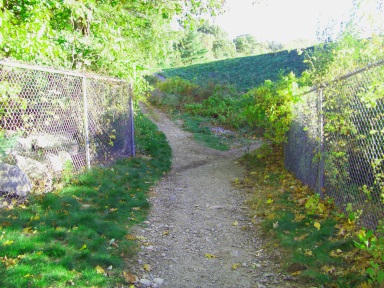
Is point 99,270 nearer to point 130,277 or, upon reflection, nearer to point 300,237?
point 130,277

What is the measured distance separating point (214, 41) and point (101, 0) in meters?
49.7

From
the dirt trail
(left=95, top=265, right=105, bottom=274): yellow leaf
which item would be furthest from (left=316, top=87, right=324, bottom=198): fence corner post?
(left=95, top=265, right=105, bottom=274): yellow leaf

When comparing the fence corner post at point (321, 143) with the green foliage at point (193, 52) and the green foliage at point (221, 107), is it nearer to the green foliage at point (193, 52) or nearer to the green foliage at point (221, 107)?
the green foliage at point (221, 107)

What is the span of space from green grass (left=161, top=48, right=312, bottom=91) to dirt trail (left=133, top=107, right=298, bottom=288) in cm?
1644

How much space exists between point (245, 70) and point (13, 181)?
83.3 feet


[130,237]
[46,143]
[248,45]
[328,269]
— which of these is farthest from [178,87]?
[248,45]

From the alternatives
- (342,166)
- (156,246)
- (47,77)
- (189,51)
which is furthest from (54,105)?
(189,51)

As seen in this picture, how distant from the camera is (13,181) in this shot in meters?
4.35

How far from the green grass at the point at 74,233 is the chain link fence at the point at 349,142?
114 inches

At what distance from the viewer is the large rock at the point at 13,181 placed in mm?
4254

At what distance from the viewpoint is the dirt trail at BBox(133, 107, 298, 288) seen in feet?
11.8

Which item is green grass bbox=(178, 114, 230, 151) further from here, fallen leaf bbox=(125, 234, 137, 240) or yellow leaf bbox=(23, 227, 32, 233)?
yellow leaf bbox=(23, 227, 32, 233)

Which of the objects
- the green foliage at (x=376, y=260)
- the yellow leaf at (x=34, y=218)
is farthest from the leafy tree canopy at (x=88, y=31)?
the green foliage at (x=376, y=260)

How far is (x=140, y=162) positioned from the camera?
8.34 meters
